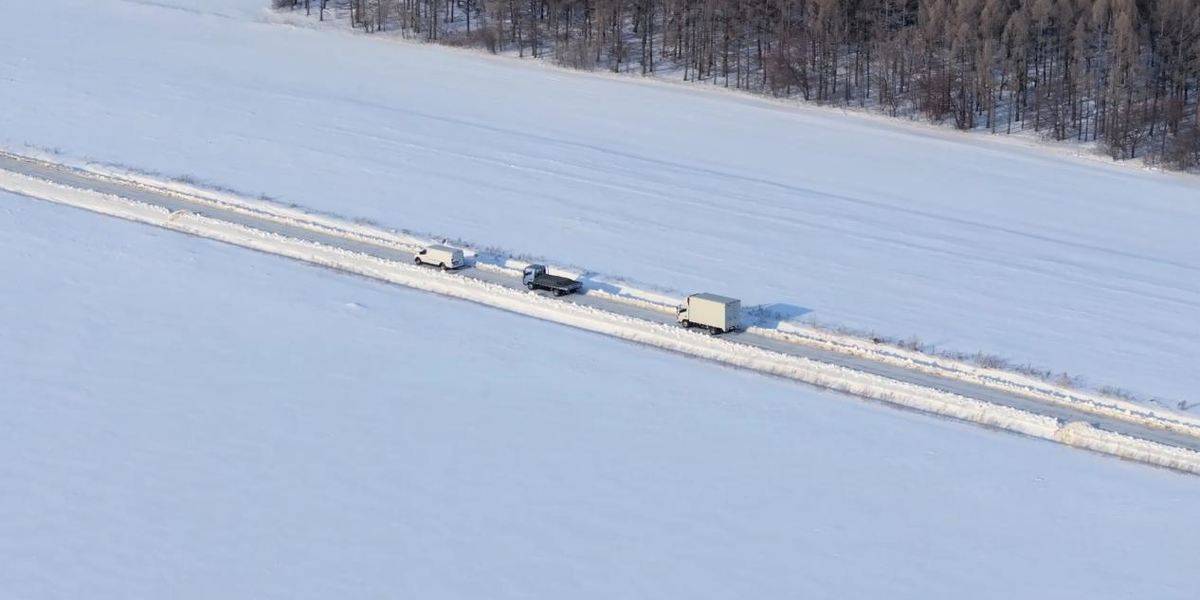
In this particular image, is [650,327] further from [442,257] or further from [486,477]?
[486,477]

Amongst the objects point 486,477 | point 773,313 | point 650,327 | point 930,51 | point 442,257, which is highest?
point 930,51

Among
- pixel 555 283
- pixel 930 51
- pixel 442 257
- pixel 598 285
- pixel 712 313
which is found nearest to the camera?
pixel 712 313

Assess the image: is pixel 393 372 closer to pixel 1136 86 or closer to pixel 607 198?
pixel 607 198

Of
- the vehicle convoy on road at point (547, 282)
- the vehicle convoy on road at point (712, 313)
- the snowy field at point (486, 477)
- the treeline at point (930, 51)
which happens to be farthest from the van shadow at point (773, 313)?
the treeline at point (930, 51)

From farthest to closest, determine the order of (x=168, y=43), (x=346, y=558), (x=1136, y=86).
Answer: (x=168, y=43)
(x=1136, y=86)
(x=346, y=558)

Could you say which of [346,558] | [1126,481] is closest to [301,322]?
[346,558]

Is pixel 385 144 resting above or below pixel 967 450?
above

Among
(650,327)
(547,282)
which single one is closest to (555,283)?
(547,282)

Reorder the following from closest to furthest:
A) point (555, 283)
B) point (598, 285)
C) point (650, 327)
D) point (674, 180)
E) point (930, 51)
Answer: point (650, 327)
point (555, 283)
point (598, 285)
point (674, 180)
point (930, 51)

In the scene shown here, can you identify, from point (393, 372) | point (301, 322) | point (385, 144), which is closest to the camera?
point (393, 372)
